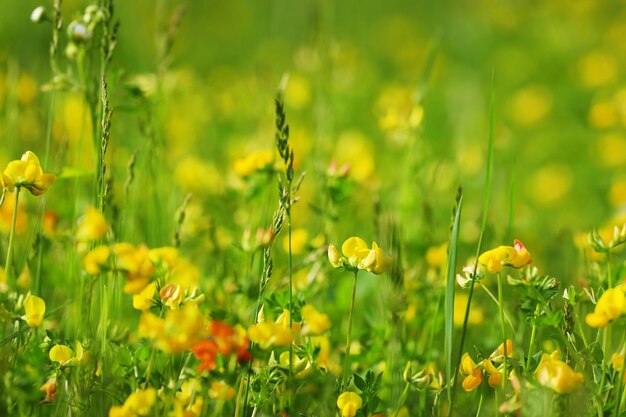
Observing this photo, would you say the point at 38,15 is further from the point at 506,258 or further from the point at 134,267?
the point at 506,258

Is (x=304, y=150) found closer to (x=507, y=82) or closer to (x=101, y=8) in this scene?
(x=101, y=8)

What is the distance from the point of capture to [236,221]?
265 cm

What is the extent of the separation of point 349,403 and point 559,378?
0.36m

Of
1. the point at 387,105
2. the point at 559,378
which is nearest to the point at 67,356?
the point at 559,378

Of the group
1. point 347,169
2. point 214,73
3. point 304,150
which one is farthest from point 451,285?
point 214,73

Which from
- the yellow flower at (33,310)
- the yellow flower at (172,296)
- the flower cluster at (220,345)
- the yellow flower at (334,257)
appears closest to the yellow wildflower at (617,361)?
the yellow flower at (334,257)

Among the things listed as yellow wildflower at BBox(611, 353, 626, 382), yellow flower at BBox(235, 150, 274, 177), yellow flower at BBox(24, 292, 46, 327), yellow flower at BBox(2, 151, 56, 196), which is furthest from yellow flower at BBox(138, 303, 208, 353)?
yellow flower at BBox(235, 150, 274, 177)

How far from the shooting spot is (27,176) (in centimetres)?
154

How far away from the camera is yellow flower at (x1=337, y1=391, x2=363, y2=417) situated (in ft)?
4.80

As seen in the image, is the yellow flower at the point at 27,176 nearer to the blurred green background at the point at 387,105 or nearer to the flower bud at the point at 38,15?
the blurred green background at the point at 387,105

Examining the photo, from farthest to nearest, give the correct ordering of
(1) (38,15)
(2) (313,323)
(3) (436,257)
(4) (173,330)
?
(3) (436,257) < (1) (38,15) < (2) (313,323) < (4) (173,330)

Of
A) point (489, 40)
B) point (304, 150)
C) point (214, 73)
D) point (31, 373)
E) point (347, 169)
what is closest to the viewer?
point (31, 373)

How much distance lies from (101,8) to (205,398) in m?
0.91

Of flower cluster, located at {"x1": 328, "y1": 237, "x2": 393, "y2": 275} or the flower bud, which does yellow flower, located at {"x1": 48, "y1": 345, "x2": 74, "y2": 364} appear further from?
the flower bud
